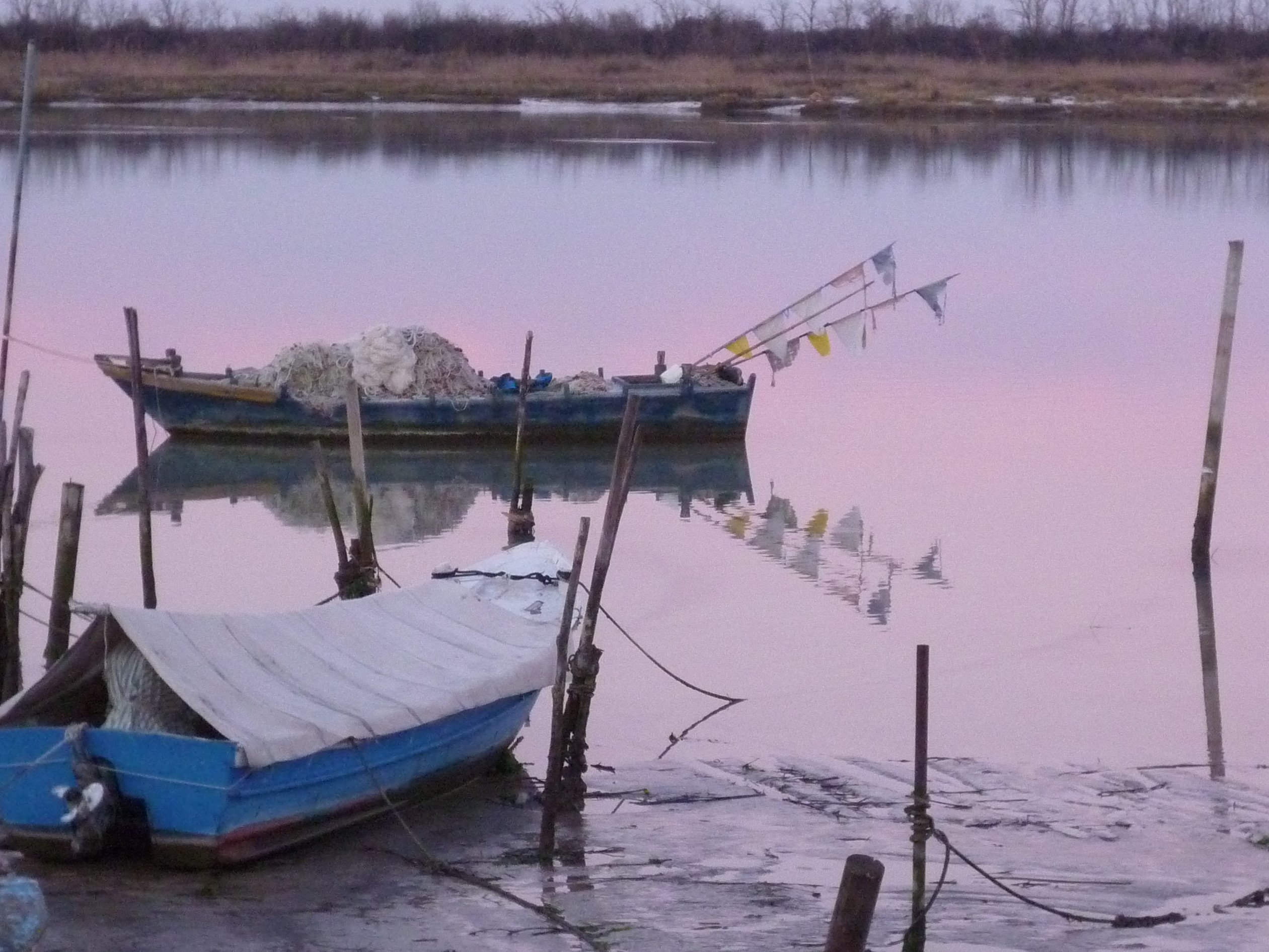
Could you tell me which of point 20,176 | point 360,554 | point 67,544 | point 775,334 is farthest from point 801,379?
point 67,544

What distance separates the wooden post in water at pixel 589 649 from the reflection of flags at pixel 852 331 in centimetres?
986

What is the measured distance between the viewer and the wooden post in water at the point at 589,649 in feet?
27.6

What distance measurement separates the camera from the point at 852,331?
736 inches

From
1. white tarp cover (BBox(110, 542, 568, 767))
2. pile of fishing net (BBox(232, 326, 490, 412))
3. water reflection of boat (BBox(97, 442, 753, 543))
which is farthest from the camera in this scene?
pile of fishing net (BBox(232, 326, 490, 412))

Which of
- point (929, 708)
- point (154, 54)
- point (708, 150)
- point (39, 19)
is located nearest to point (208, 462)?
point (929, 708)

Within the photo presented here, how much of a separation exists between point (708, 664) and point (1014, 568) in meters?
3.63

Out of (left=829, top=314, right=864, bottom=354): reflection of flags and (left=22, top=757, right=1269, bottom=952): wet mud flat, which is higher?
(left=829, top=314, right=864, bottom=354): reflection of flags

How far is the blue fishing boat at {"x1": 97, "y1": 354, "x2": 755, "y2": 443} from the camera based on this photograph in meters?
18.0

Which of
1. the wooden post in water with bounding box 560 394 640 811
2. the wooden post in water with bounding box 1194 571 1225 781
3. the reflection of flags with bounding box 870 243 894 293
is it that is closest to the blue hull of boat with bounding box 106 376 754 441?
the reflection of flags with bounding box 870 243 894 293

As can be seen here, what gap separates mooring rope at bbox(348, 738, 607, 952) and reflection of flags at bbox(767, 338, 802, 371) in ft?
35.1

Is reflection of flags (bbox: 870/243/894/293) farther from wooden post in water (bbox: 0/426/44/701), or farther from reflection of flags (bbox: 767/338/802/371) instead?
wooden post in water (bbox: 0/426/44/701)

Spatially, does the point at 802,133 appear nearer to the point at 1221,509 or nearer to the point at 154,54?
the point at 154,54

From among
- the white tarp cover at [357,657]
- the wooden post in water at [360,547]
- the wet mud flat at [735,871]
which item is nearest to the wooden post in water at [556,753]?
the wet mud flat at [735,871]

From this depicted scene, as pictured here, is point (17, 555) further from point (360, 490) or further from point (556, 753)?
point (556, 753)
